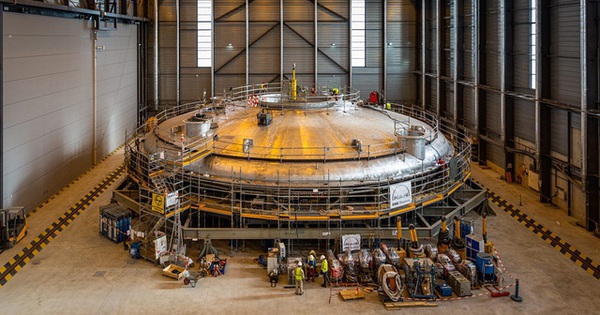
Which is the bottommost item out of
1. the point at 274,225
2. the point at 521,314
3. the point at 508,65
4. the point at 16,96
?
the point at 521,314

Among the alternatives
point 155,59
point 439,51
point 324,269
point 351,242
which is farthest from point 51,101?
point 439,51

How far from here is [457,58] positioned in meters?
33.7

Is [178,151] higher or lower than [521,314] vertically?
higher

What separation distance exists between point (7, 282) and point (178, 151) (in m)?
7.42

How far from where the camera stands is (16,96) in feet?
72.0

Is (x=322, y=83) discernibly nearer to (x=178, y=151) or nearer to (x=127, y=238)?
(x=178, y=151)

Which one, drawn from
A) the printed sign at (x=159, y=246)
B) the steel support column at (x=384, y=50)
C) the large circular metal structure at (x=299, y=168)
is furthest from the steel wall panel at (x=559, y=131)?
the steel support column at (x=384, y=50)

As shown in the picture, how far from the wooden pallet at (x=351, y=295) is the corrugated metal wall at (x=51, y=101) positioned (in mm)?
14206

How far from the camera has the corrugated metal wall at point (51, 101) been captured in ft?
71.2

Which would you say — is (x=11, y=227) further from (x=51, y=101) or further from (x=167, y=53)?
(x=167, y=53)

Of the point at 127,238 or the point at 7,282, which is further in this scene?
the point at 127,238

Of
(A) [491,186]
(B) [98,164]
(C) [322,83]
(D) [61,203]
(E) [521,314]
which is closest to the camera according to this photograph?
(E) [521,314]

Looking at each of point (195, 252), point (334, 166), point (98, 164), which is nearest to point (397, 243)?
point (334, 166)

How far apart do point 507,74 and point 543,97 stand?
387 centimetres
